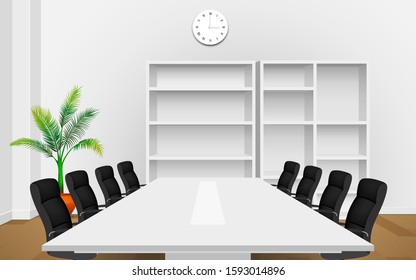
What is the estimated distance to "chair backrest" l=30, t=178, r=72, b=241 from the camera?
336cm

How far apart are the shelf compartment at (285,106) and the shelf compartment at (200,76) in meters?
0.54

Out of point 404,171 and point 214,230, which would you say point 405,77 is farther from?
point 214,230

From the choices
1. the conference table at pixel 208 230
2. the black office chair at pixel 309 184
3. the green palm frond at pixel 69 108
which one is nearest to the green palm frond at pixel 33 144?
the green palm frond at pixel 69 108

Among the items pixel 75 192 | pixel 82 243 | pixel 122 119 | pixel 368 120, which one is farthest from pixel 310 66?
pixel 82 243

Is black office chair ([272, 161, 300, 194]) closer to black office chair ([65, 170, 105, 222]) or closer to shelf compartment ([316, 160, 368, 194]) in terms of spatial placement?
shelf compartment ([316, 160, 368, 194])

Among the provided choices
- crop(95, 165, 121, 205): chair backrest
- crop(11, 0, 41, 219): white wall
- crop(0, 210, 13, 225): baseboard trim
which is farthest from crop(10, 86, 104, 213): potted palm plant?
crop(95, 165, 121, 205): chair backrest

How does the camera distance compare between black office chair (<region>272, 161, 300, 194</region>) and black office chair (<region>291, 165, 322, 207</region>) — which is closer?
black office chair (<region>291, 165, 322, 207</region>)

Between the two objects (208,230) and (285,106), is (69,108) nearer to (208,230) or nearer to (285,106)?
(285,106)

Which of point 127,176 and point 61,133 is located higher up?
point 61,133

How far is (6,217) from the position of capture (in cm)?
675

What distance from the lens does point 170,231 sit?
266 cm

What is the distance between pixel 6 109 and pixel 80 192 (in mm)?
3351

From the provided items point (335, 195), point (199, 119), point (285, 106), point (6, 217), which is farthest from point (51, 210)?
point (285, 106)

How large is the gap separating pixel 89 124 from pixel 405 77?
5.31 meters
